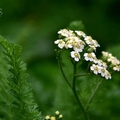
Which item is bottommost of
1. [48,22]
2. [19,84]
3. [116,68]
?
[19,84]

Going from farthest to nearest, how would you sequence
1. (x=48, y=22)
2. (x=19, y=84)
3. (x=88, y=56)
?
1. (x=48, y=22)
2. (x=88, y=56)
3. (x=19, y=84)

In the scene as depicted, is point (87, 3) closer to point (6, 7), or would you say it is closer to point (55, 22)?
point (55, 22)

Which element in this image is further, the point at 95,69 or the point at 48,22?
the point at 48,22

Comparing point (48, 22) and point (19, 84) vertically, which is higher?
point (48, 22)

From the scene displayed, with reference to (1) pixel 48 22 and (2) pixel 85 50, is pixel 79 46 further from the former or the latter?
(1) pixel 48 22

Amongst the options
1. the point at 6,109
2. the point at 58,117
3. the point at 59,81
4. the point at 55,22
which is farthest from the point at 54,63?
the point at 58,117

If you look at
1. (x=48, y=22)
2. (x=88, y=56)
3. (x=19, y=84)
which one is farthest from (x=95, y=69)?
(x=48, y=22)
